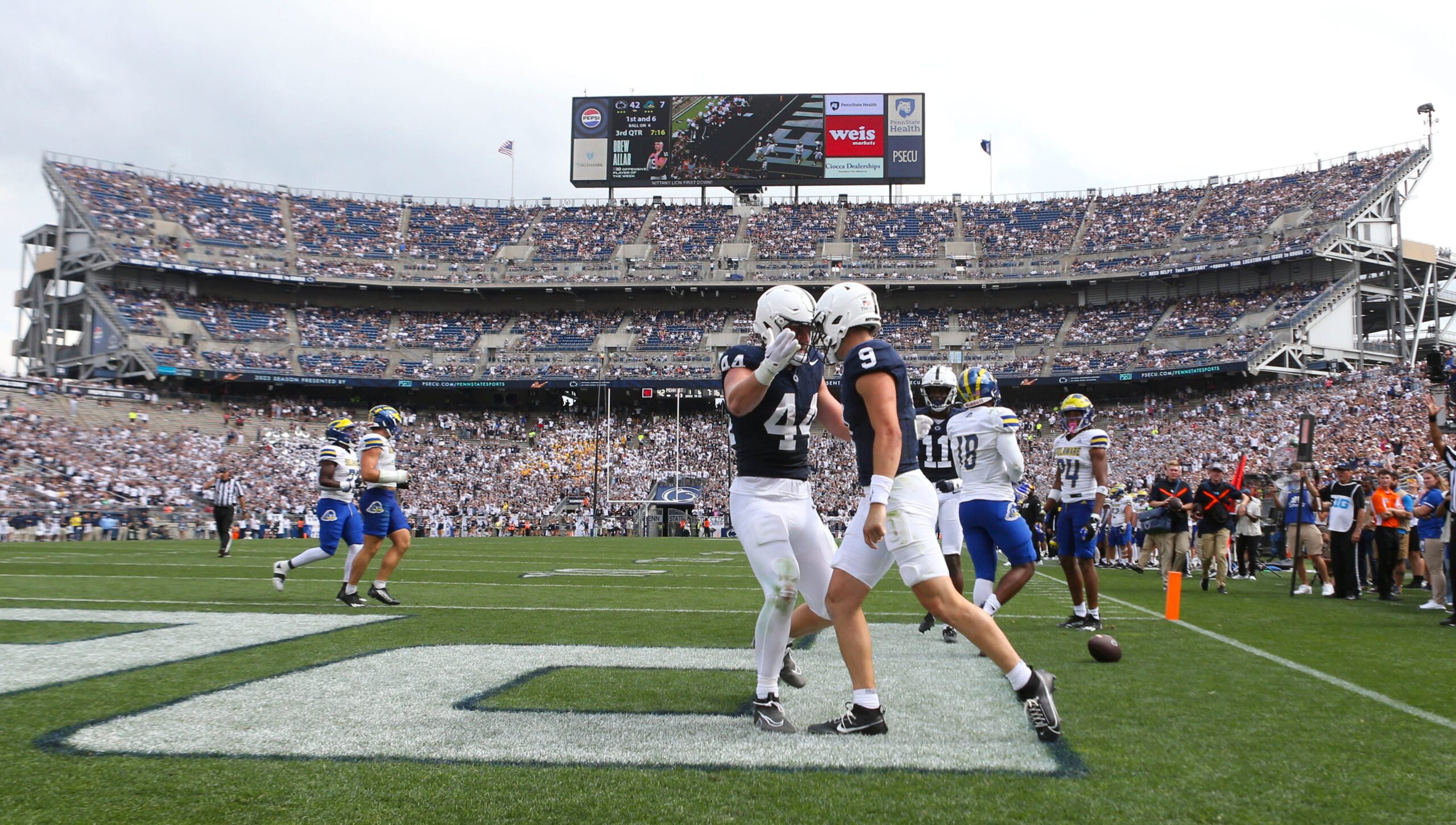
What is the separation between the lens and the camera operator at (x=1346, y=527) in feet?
45.3

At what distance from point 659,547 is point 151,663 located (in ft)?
71.0

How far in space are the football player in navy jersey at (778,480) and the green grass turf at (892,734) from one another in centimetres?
79

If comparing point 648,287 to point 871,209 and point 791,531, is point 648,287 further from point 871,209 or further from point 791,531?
point 791,531

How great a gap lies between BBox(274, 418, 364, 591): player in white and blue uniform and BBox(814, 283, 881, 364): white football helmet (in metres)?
7.17

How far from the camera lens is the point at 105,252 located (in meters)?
49.2

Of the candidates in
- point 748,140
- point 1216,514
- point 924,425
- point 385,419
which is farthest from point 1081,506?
point 748,140

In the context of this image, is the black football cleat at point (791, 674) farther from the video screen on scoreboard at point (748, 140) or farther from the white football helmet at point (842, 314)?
the video screen on scoreboard at point (748, 140)

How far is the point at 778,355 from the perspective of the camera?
14.9 feet

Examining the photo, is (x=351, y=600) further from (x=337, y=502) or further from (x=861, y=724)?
(x=861, y=724)

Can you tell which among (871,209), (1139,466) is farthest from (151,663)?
(871,209)

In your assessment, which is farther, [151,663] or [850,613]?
[151,663]

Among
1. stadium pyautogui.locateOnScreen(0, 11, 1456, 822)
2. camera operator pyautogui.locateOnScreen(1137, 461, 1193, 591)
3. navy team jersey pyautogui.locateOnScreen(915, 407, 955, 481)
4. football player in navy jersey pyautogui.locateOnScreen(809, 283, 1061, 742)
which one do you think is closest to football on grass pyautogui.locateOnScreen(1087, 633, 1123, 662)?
stadium pyautogui.locateOnScreen(0, 11, 1456, 822)

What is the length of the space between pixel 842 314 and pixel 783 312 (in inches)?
13.7

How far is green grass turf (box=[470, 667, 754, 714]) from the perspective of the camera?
517cm
